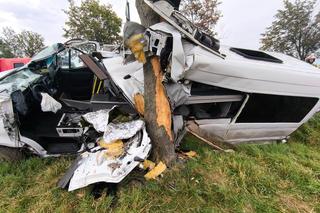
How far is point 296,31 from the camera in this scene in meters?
20.8

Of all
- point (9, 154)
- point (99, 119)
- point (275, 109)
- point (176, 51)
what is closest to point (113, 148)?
point (99, 119)

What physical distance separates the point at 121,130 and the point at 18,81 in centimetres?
171

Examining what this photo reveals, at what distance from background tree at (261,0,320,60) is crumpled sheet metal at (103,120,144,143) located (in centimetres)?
2283

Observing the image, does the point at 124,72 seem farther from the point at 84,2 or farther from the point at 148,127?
the point at 84,2

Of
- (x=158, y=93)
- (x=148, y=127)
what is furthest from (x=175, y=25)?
(x=148, y=127)

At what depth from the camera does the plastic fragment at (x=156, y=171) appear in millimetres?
2547

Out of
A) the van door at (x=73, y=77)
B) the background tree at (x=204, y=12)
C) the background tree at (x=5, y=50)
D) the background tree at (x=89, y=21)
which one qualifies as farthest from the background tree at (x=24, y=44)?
the van door at (x=73, y=77)

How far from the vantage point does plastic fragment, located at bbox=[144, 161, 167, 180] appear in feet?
8.36

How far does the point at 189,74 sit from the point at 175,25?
1.92 ft

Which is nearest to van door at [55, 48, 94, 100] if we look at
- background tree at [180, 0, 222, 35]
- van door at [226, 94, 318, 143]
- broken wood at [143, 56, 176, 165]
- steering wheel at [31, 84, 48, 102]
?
steering wheel at [31, 84, 48, 102]

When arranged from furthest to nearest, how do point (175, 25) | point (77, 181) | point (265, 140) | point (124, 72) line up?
point (265, 140)
point (124, 72)
point (175, 25)
point (77, 181)

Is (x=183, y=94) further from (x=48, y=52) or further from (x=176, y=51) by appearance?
(x=48, y=52)

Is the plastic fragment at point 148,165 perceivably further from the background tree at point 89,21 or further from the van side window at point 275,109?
the background tree at point 89,21

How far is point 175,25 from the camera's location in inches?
97.8
